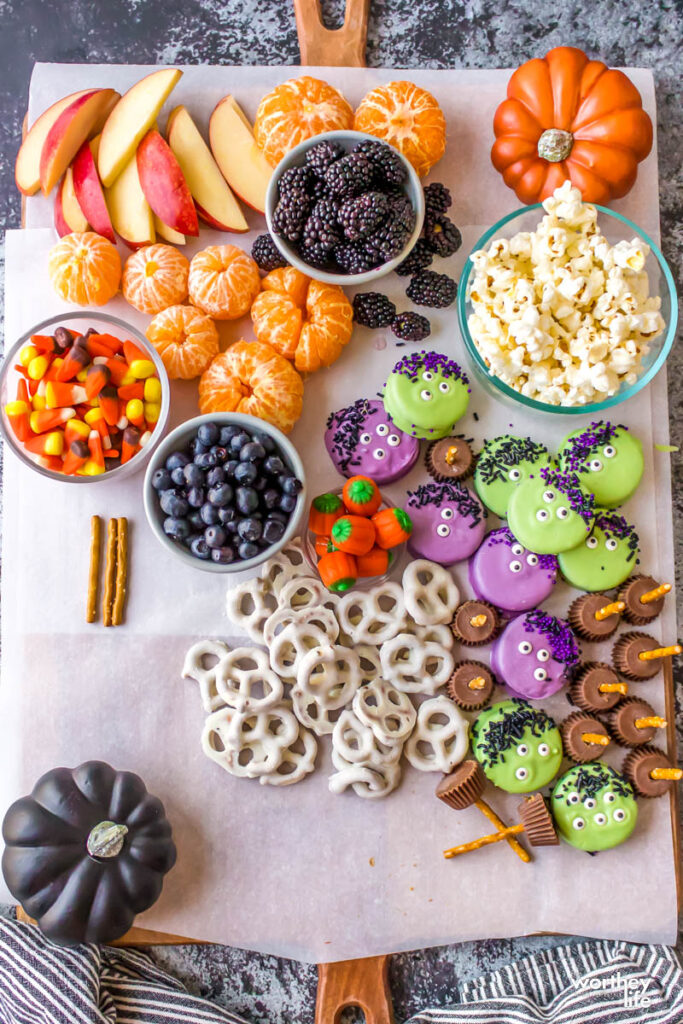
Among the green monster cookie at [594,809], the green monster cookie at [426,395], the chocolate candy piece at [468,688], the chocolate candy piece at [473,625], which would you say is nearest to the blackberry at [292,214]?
the green monster cookie at [426,395]

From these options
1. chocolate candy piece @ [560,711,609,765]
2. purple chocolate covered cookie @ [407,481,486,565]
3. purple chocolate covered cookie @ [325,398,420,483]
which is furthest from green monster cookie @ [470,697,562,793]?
purple chocolate covered cookie @ [325,398,420,483]

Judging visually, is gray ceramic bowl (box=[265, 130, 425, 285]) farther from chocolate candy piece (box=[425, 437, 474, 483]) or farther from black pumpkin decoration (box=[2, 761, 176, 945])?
black pumpkin decoration (box=[2, 761, 176, 945])

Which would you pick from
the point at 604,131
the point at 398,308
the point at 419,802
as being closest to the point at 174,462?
the point at 398,308

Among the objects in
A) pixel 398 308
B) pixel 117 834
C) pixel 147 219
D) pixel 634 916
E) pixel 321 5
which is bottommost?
pixel 634 916

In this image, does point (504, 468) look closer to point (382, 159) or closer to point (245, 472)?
point (245, 472)

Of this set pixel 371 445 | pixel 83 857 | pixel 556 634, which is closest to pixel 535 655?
pixel 556 634

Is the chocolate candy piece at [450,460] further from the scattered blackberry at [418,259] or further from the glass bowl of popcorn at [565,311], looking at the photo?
the scattered blackberry at [418,259]

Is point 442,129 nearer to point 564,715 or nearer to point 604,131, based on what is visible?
point 604,131
